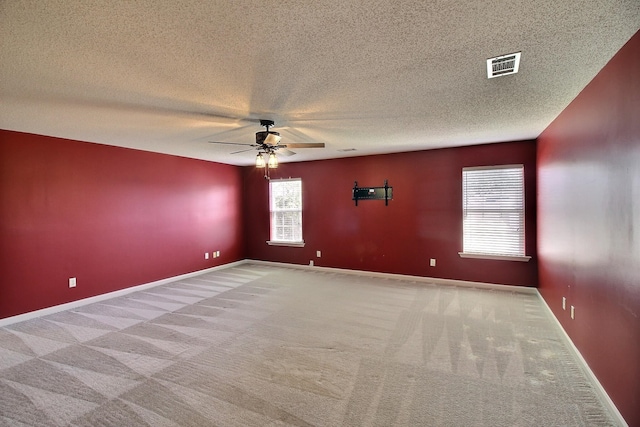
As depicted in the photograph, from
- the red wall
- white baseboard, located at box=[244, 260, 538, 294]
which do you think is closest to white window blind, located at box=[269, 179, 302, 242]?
white baseboard, located at box=[244, 260, 538, 294]

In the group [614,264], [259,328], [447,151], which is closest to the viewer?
[614,264]

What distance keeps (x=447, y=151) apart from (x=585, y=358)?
11.4 feet

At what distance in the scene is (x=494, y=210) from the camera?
4.76m

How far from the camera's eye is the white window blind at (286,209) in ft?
21.7

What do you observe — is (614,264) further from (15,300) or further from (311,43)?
(15,300)

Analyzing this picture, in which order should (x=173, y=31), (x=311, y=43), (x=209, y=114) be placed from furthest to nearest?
(x=209, y=114), (x=311, y=43), (x=173, y=31)

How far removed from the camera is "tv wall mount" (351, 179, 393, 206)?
18.4ft

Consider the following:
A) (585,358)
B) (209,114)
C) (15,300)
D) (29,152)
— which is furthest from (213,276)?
(585,358)

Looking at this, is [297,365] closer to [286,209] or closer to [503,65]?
[503,65]

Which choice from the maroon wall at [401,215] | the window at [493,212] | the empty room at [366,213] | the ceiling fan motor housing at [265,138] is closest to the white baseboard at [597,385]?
the empty room at [366,213]

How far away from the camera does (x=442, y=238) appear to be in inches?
204

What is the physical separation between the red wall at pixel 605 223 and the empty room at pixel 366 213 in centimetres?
2

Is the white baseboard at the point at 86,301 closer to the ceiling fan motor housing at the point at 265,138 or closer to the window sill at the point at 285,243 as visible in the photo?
the window sill at the point at 285,243

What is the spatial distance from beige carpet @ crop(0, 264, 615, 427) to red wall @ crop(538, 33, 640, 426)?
0.35 m
